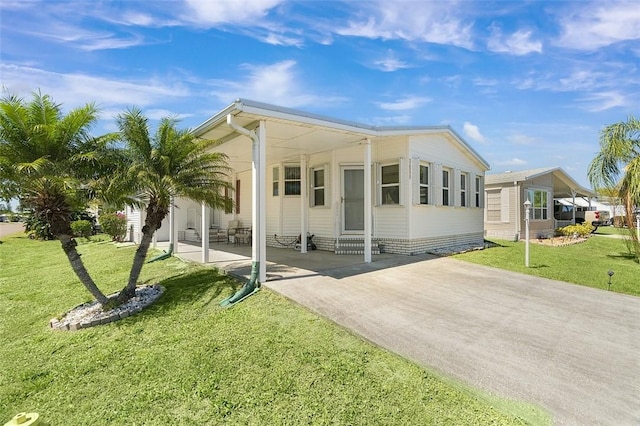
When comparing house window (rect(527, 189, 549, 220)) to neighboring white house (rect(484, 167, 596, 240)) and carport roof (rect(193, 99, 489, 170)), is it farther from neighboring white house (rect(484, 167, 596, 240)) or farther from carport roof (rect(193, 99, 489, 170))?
carport roof (rect(193, 99, 489, 170))

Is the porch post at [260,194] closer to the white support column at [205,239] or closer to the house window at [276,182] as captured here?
the white support column at [205,239]

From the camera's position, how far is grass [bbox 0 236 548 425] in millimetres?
2980

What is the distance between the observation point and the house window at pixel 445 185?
40.5ft

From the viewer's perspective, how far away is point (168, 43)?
30.2 ft

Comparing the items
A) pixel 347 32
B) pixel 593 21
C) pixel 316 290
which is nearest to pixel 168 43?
pixel 347 32

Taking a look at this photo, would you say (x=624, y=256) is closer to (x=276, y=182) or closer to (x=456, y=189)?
(x=456, y=189)

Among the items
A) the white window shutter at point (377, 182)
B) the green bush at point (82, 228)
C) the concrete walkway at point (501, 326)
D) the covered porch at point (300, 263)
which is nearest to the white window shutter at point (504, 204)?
the covered porch at point (300, 263)

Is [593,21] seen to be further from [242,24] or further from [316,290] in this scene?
[316,290]

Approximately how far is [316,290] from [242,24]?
7.33 m

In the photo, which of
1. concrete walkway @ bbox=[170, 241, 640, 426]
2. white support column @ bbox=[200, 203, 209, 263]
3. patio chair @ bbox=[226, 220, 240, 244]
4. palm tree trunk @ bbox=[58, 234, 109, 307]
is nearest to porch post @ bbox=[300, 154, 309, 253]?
concrete walkway @ bbox=[170, 241, 640, 426]

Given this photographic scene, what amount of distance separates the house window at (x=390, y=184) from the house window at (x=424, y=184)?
1044mm

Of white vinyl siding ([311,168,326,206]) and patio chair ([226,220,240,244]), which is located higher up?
white vinyl siding ([311,168,326,206])

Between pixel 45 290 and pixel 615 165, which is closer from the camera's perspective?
pixel 45 290

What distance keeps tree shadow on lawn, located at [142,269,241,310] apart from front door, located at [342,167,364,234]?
A: 4.80 metres
